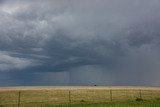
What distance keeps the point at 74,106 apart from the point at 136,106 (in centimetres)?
880

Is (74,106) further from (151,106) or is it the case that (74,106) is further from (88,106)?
Result: (151,106)

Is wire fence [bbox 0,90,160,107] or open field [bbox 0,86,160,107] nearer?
wire fence [bbox 0,90,160,107]

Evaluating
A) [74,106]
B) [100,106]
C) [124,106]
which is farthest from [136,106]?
[74,106]

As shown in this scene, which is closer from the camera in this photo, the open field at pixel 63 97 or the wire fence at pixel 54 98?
the wire fence at pixel 54 98

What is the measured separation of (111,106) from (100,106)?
61.0 inches

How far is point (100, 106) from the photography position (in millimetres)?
40312

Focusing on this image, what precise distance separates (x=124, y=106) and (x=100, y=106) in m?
3.37

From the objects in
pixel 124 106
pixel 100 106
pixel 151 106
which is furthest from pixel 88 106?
pixel 151 106

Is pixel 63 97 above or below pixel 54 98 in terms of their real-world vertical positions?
above

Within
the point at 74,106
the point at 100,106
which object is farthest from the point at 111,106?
the point at 74,106

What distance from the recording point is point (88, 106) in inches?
1592

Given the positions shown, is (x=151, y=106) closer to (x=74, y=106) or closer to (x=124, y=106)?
(x=124, y=106)

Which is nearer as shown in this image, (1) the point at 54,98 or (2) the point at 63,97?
(1) the point at 54,98

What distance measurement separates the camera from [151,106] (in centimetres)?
3950
